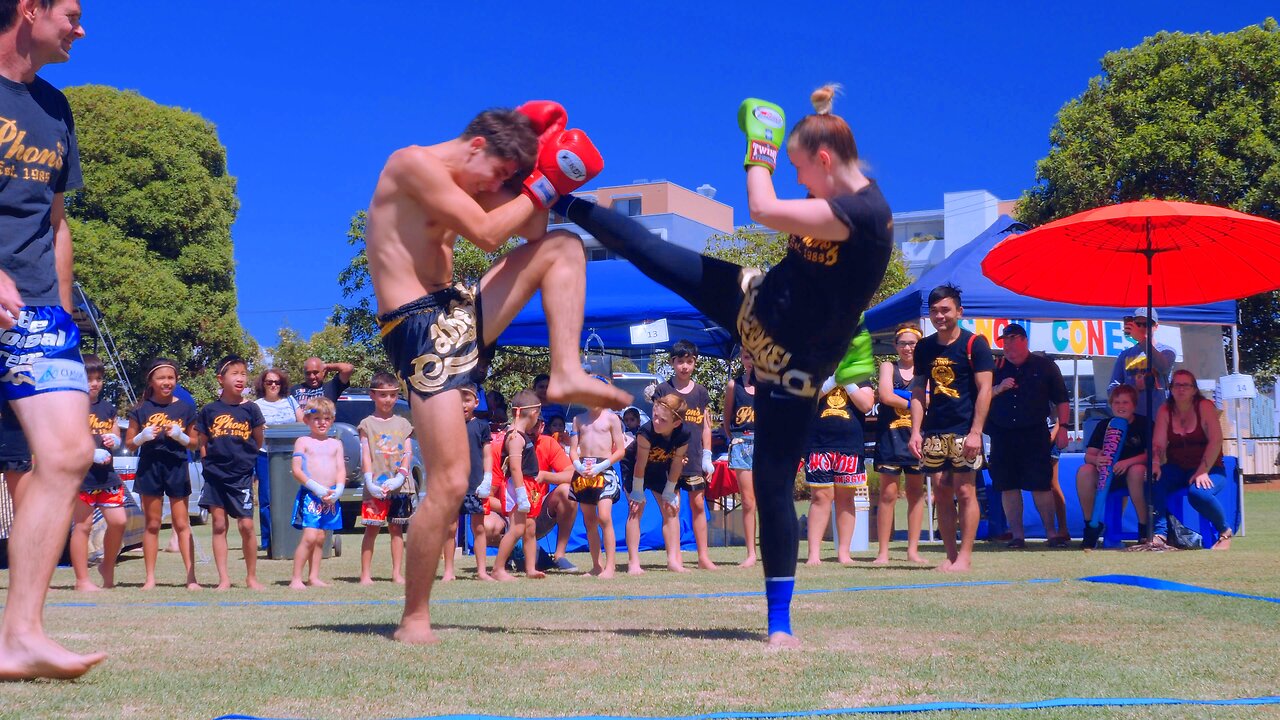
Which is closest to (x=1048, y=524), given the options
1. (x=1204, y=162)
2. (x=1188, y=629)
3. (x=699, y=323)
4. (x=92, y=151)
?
(x=699, y=323)

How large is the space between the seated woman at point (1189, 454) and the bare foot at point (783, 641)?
7161mm

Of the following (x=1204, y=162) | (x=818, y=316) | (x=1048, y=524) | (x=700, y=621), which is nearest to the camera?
(x=818, y=316)

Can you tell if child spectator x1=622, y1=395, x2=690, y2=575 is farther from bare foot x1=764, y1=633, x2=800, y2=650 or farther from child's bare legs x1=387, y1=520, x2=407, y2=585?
bare foot x1=764, y1=633, x2=800, y2=650

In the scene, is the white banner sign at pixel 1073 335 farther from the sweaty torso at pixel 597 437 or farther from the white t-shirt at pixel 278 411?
the white t-shirt at pixel 278 411

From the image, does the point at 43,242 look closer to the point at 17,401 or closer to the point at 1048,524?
the point at 17,401

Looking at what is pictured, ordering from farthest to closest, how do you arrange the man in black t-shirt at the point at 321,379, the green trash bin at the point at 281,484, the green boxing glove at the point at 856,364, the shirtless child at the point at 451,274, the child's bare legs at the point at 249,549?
1. the man in black t-shirt at the point at 321,379
2. the green trash bin at the point at 281,484
3. the child's bare legs at the point at 249,549
4. the green boxing glove at the point at 856,364
5. the shirtless child at the point at 451,274

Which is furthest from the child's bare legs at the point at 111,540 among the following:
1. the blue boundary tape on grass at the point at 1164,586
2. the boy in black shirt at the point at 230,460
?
the blue boundary tape on grass at the point at 1164,586

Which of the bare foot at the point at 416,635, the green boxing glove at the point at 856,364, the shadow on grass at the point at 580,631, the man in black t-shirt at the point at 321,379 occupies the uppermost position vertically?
the man in black t-shirt at the point at 321,379

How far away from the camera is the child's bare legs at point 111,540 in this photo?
8.15m

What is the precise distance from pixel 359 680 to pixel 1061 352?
11.5 meters

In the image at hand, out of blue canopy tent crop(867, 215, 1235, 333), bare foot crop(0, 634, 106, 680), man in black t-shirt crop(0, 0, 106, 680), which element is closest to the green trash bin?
blue canopy tent crop(867, 215, 1235, 333)

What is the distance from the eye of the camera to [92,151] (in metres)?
31.4

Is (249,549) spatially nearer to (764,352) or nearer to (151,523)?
(151,523)

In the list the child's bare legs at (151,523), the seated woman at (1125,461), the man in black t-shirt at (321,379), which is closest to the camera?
→ the child's bare legs at (151,523)
